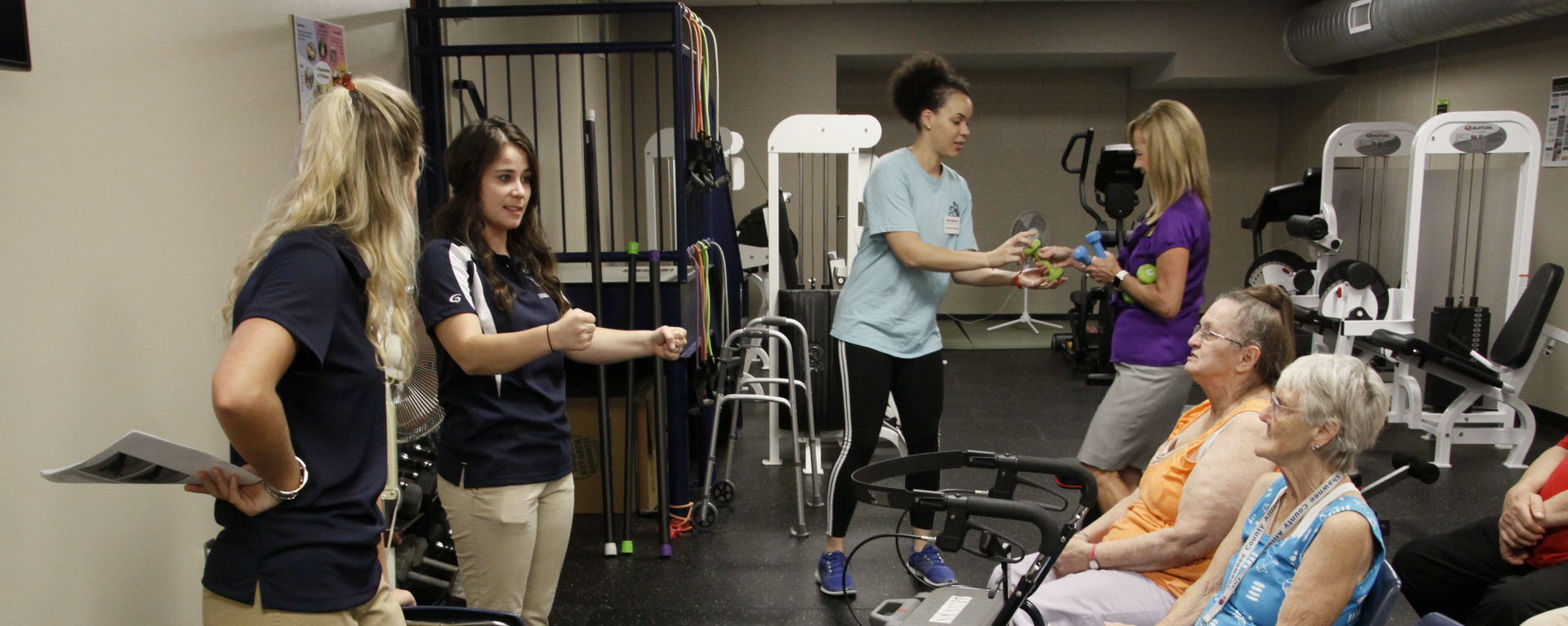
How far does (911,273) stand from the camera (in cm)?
273

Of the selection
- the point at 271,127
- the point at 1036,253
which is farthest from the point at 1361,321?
the point at 271,127

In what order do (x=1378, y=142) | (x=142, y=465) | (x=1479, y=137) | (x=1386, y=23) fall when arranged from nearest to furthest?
(x=142, y=465) → (x=1479, y=137) → (x=1378, y=142) → (x=1386, y=23)

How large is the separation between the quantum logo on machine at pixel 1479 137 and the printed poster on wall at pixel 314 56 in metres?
4.95

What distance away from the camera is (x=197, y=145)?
1973mm

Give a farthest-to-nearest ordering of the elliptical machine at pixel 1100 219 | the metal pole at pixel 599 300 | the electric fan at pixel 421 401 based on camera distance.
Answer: the elliptical machine at pixel 1100 219 → the metal pole at pixel 599 300 → the electric fan at pixel 421 401

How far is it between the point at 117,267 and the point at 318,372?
2.63ft

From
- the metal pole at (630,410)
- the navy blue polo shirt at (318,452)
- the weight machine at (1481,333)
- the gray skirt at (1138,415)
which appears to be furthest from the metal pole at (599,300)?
the weight machine at (1481,333)

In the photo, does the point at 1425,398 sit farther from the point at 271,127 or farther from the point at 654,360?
the point at 271,127

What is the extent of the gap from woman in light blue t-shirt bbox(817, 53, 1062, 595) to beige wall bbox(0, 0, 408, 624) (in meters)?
1.54

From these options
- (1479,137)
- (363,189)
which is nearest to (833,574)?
(363,189)

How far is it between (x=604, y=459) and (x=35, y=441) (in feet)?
5.93

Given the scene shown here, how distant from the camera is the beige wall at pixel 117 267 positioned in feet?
4.88

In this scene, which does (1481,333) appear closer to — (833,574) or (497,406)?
(833,574)

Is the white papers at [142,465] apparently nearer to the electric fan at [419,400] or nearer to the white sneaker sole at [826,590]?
the electric fan at [419,400]
